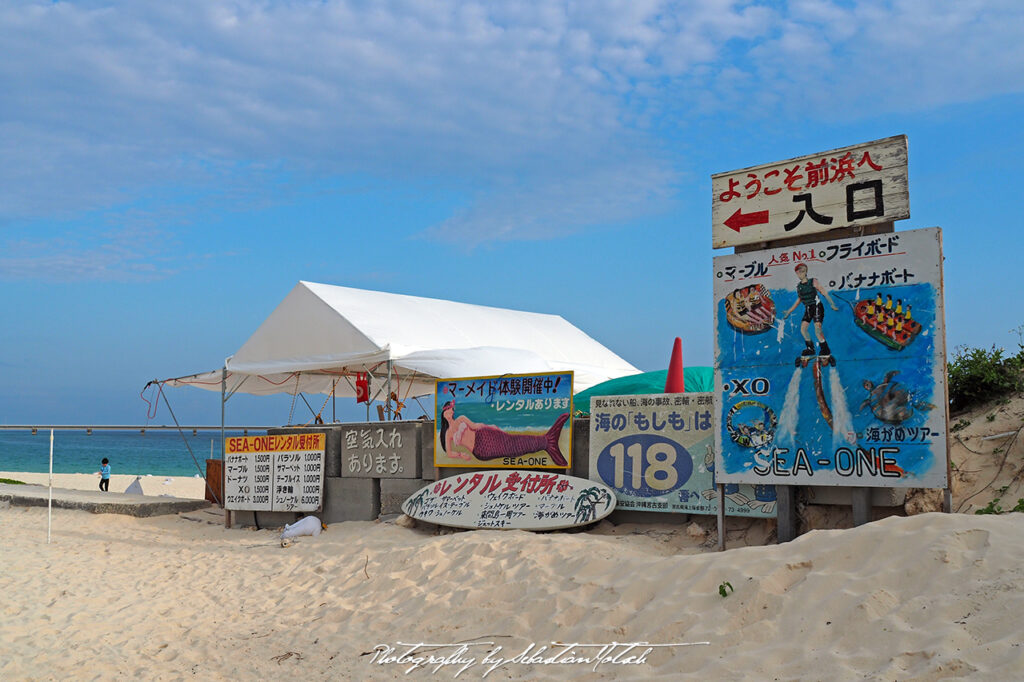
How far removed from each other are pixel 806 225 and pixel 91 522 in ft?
35.7

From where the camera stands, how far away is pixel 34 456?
192ft

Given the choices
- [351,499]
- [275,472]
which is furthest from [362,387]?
[351,499]

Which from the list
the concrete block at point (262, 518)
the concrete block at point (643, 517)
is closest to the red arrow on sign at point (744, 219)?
the concrete block at point (643, 517)

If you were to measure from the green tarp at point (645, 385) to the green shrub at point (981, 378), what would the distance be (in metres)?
2.81

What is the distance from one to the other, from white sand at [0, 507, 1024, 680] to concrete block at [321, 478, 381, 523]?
70 cm

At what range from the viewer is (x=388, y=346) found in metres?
11.8

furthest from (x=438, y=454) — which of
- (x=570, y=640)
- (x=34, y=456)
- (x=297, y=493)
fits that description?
(x=34, y=456)

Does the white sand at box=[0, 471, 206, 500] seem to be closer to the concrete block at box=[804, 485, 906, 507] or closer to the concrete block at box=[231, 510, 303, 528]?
the concrete block at box=[231, 510, 303, 528]

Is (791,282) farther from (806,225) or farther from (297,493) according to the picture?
(297,493)

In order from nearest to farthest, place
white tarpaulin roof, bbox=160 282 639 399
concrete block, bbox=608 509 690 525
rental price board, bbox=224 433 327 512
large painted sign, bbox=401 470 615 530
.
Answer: concrete block, bbox=608 509 690 525, large painted sign, bbox=401 470 615 530, rental price board, bbox=224 433 327 512, white tarpaulin roof, bbox=160 282 639 399

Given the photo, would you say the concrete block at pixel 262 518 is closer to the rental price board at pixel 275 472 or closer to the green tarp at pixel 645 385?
the rental price board at pixel 275 472

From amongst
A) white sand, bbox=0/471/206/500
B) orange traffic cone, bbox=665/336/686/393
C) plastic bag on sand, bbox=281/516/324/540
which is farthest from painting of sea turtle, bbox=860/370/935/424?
white sand, bbox=0/471/206/500

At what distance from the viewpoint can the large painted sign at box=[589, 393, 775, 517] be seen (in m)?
7.09

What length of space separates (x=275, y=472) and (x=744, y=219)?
717 cm
